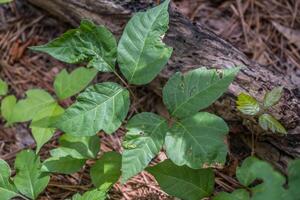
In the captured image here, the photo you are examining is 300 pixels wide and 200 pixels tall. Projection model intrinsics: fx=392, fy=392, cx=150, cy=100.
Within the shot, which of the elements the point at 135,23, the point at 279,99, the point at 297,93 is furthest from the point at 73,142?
the point at 297,93

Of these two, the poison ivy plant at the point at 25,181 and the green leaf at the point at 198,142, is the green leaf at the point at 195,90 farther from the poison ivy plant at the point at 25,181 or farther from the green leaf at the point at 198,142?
the poison ivy plant at the point at 25,181

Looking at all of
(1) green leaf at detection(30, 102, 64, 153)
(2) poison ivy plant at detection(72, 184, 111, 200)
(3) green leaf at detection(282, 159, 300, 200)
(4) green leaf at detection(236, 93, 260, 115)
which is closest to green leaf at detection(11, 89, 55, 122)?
(1) green leaf at detection(30, 102, 64, 153)

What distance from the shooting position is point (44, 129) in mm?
1911

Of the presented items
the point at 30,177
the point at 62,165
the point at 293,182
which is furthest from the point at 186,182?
the point at 30,177

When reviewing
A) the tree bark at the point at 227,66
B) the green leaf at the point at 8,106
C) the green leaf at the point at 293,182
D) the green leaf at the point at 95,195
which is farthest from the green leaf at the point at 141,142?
the green leaf at the point at 8,106

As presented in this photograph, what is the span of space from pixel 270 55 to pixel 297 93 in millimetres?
567

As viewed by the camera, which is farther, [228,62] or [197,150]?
[228,62]

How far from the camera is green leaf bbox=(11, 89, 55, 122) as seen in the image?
201 centimetres

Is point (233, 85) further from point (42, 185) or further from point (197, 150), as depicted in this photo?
point (42, 185)

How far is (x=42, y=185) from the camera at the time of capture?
5.80ft

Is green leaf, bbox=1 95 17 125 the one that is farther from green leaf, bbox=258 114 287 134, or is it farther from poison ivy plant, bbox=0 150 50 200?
green leaf, bbox=258 114 287 134

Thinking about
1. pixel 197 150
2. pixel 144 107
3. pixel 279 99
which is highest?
pixel 279 99

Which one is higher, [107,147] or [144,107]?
[144,107]

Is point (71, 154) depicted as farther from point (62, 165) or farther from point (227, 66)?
point (227, 66)
